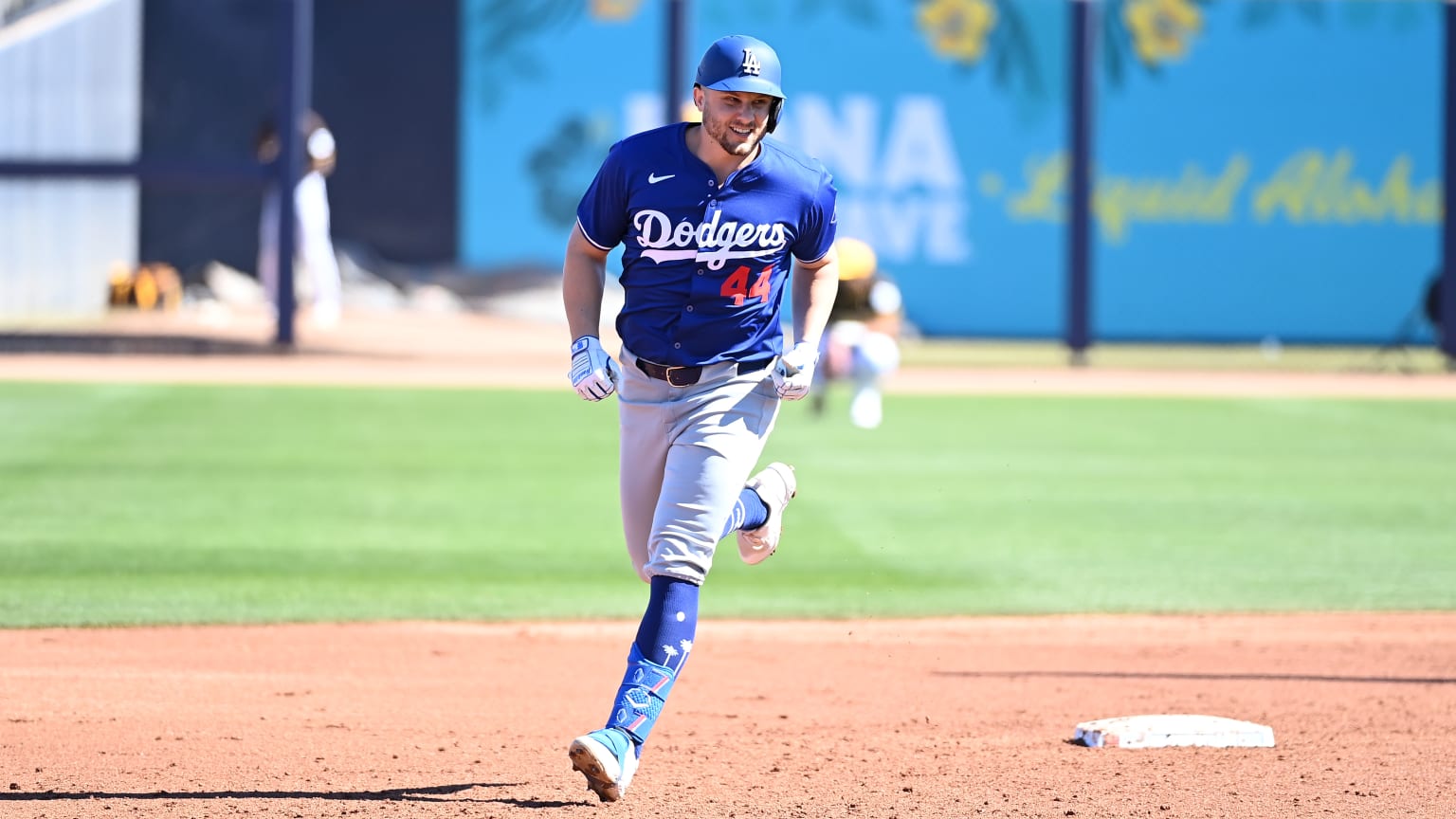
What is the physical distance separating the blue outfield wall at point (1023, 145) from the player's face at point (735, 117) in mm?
18880

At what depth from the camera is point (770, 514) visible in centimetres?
525

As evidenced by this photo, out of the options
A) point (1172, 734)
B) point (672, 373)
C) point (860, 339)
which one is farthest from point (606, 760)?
point (860, 339)

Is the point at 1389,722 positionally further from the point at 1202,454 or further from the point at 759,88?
the point at 1202,454

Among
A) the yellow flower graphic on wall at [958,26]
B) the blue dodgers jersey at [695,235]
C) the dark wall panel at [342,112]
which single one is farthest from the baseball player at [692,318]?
the dark wall panel at [342,112]

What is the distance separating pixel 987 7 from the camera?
77.9 ft

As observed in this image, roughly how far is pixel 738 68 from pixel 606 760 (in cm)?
168

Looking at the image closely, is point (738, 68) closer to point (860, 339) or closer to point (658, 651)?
point (658, 651)

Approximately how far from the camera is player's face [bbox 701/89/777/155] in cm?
471

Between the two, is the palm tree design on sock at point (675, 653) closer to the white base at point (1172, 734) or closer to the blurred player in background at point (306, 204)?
the white base at point (1172, 734)

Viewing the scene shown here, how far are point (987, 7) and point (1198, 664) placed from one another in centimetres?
1792

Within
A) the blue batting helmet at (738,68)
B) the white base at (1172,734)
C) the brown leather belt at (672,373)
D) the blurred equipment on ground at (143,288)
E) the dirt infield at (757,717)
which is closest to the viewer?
the blue batting helmet at (738,68)

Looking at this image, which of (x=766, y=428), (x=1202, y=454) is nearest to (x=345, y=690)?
(x=766, y=428)

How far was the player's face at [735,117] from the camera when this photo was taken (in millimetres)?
4711

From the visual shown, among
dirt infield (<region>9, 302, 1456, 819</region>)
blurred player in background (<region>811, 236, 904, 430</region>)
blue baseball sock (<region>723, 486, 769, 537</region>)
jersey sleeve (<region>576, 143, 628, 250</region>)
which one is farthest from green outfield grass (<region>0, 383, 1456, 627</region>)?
jersey sleeve (<region>576, 143, 628, 250</region>)
